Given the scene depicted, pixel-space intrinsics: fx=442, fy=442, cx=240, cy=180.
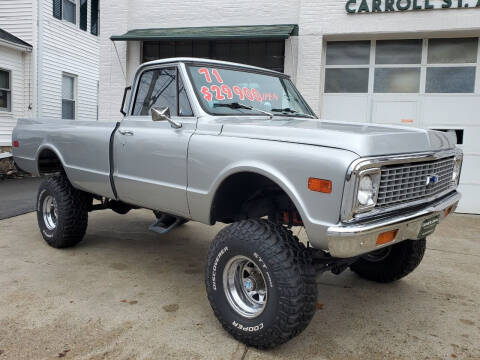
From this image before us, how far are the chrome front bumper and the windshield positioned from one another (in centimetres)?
148

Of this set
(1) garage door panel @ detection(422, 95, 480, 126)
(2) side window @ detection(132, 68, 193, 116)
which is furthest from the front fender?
(1) garage door panel @ detection(422, 95, 480, 126)

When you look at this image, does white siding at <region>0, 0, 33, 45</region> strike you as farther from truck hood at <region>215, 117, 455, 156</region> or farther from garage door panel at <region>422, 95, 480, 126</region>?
truck hood at <region>215, 117, 455, 156</region>

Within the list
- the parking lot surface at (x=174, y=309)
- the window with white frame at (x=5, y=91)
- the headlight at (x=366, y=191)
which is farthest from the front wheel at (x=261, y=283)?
the window with white frame at (x=5, y=91)

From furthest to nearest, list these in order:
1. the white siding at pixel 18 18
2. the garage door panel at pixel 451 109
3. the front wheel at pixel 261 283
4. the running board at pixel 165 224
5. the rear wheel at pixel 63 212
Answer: the white siding at pixel 18 18
the garage door panel at pixel 451 109
the rear wheel at pixel 63 212
the running board at pixel 165 224
the front wheel at pixel 261 283

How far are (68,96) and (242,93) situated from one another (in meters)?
12.5

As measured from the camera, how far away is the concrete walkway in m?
7.15

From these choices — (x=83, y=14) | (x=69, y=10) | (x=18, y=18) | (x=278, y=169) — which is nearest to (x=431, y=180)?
(x=278, y=169)

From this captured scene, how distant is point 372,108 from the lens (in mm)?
8305

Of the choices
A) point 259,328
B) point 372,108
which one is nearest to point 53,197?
point 259,328

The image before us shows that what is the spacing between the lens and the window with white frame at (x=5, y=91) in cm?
1190

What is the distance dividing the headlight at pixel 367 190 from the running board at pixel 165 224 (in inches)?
70.2

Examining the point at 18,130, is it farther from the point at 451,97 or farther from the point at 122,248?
the point at 451,97

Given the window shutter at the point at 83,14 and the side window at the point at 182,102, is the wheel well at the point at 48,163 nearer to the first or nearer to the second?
the side window at the point at 182,102

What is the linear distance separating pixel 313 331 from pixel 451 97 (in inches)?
248
